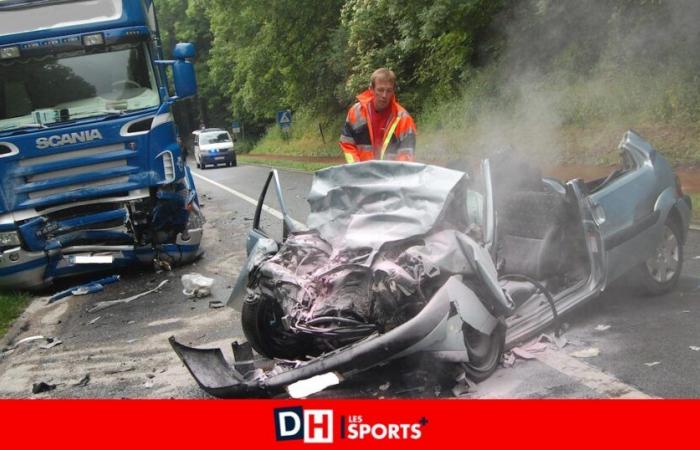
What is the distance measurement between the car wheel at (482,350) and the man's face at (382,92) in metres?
2.40

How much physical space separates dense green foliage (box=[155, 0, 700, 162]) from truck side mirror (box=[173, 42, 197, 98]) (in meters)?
8.69

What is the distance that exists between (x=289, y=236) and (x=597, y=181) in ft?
8.56

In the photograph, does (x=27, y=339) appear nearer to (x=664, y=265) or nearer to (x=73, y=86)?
(x=73, y=86)

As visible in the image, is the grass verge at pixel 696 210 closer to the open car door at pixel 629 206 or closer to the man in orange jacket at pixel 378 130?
the open car door at pixel 629 206

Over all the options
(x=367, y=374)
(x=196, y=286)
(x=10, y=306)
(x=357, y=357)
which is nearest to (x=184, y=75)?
(x=196, y=286)

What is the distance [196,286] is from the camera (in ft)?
24.6

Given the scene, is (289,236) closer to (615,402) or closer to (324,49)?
(615,402)

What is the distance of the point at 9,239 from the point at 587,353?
6444 millimetres

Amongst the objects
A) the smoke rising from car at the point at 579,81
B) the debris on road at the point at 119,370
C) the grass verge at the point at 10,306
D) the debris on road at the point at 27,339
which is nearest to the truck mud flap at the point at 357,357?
the debris on road at the point at 119,370

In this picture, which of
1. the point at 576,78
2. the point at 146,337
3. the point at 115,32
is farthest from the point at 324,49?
the point at 146,337

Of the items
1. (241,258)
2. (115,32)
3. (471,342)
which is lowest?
(241,258)

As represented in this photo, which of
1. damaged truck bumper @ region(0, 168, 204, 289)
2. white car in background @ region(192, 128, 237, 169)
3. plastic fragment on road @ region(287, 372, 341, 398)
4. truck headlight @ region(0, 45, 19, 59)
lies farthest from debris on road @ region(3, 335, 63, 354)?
white car in background @ region(192, 128, 237, 169)

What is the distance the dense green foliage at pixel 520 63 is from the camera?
14.7 m

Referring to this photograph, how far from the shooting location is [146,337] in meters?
6.11
